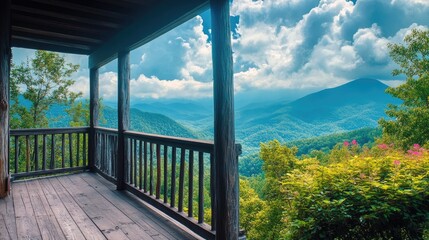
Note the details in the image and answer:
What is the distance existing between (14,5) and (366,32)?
43685 millimetres

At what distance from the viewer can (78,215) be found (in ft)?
10.6

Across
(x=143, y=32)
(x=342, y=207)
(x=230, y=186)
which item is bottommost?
(x=342, y=207)

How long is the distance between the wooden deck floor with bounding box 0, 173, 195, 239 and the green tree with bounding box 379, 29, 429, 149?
1457cm

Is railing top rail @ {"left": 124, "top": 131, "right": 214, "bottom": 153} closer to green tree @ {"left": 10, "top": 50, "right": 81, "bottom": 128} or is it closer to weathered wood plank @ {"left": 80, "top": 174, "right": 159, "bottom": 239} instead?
weathered wood plank @ {"left": 80, "top": 174, "right": 159, "bottom": 239}

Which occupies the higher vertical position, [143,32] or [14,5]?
[14,5]

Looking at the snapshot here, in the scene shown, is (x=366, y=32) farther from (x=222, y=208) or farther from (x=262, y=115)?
(x=222, y=208)

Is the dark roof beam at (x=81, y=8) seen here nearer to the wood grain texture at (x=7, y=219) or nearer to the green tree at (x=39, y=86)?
the wood grain texture at (x=7, y=219)

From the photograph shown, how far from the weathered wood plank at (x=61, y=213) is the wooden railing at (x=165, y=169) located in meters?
0.87

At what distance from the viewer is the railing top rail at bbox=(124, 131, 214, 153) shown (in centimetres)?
255

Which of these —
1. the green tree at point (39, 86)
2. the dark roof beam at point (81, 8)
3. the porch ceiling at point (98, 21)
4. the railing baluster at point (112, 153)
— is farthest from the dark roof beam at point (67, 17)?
the green tree at point (39, 86)

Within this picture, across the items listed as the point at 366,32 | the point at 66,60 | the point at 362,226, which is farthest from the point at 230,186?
the point at 366,32

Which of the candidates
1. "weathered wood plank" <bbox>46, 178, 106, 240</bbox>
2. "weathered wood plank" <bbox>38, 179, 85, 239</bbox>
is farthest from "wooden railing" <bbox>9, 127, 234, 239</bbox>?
"weathered wood plank" <bbox>38, 179, 85, 239</bbox>

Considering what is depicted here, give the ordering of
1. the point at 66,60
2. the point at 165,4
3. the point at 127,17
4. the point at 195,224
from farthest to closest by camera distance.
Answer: the point at 66,60, the point at 127,17, the point at 165,4, the point at 195,224

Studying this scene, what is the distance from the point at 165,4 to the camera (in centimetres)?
310
